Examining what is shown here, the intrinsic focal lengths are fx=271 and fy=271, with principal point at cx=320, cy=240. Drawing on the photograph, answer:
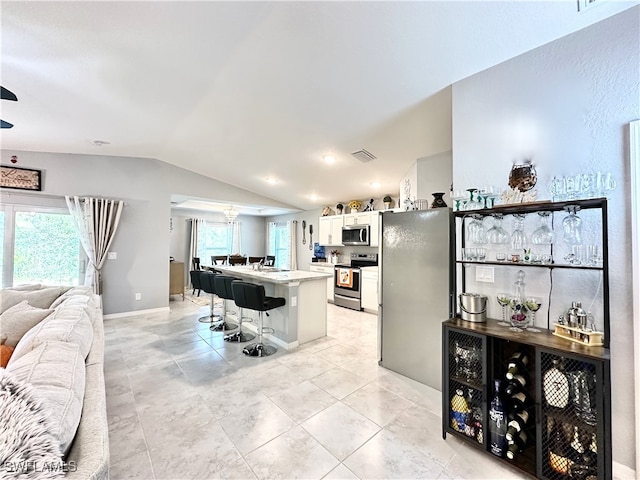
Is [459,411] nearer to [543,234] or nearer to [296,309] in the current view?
[543,234]

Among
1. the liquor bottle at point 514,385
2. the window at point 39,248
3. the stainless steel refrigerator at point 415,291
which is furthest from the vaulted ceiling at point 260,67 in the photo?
the liquor bottle at point 514,385

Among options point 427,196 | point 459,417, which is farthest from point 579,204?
point 427,196

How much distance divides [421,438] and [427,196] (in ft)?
9.09

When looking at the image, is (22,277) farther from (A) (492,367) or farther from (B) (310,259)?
Answer: (A) (492,367)

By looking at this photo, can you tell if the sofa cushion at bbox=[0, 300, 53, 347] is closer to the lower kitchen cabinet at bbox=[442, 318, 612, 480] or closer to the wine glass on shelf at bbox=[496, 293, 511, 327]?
the lower kitchen cabinet at bbox=[442, 318, 612, 480]

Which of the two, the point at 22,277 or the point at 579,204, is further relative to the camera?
the point at 22,277

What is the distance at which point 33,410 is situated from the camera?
0.81 m

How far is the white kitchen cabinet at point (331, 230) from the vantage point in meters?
6.42

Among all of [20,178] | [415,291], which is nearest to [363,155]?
[415,291]

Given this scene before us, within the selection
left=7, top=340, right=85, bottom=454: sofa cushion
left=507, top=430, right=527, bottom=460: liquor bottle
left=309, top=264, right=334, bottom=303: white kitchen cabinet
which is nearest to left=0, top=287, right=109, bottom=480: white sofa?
left=7, top=340, right=85, bottom=454: sofa cushion

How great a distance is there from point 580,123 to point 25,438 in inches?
118

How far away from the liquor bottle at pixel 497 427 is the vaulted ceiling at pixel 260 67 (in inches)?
96.3

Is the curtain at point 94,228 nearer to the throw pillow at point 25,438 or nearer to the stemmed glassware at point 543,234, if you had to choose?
the throw pillow at point 25,438

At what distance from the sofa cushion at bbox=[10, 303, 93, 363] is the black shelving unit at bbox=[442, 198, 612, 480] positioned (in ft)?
7.70
